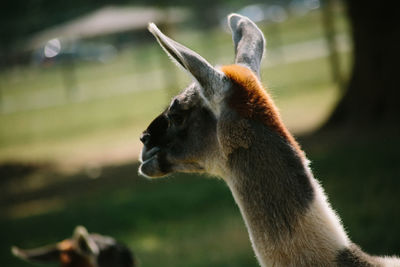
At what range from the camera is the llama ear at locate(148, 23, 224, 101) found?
3113 millimetres

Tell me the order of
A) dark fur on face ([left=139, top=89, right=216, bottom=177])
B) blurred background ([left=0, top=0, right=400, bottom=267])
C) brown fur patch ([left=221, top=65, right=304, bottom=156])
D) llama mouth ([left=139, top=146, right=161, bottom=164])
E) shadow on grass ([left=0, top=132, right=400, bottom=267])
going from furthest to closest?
blurred background ([left=0, top=0, right=400, bottom=267])
shadow on grass ([left=0, top=132, right=400, bottom=267])
llama mouth ([left=139, top=146, right=161, bottom=164])
dark fur on face ([left=139, top=89, right=216, bottom=177])
brown fur patch ([left=221, top=65, right=304, bottom=156])

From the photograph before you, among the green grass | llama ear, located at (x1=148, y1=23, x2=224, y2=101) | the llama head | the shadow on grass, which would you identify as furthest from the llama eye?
the shadow on grass

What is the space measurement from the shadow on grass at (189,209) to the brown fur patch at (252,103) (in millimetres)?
3215

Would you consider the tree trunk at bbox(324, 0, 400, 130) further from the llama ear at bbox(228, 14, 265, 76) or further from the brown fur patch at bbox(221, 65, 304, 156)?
the brown fur patch at bbox(221, 65, 304, 156)

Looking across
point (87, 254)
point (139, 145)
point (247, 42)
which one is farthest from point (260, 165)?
point (139, 145)

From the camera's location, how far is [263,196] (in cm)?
325

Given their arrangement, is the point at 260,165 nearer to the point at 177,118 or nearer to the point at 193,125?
the point at 193,125

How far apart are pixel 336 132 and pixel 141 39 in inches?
1063

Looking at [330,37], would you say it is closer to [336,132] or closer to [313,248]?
[336,132]

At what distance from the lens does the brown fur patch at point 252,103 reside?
330 centimetres

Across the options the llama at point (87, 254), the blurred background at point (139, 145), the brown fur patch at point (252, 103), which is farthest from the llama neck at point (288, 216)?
the llama at point (87, 254)

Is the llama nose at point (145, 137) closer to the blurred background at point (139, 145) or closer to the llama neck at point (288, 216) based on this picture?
the llama neck at point (288, 216)

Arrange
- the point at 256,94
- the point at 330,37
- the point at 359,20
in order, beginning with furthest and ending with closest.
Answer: the point at 330,37 → the point at 359,20 → the point at 256,94

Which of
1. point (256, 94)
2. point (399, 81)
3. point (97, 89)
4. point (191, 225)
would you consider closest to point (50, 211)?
point (191, 225)
